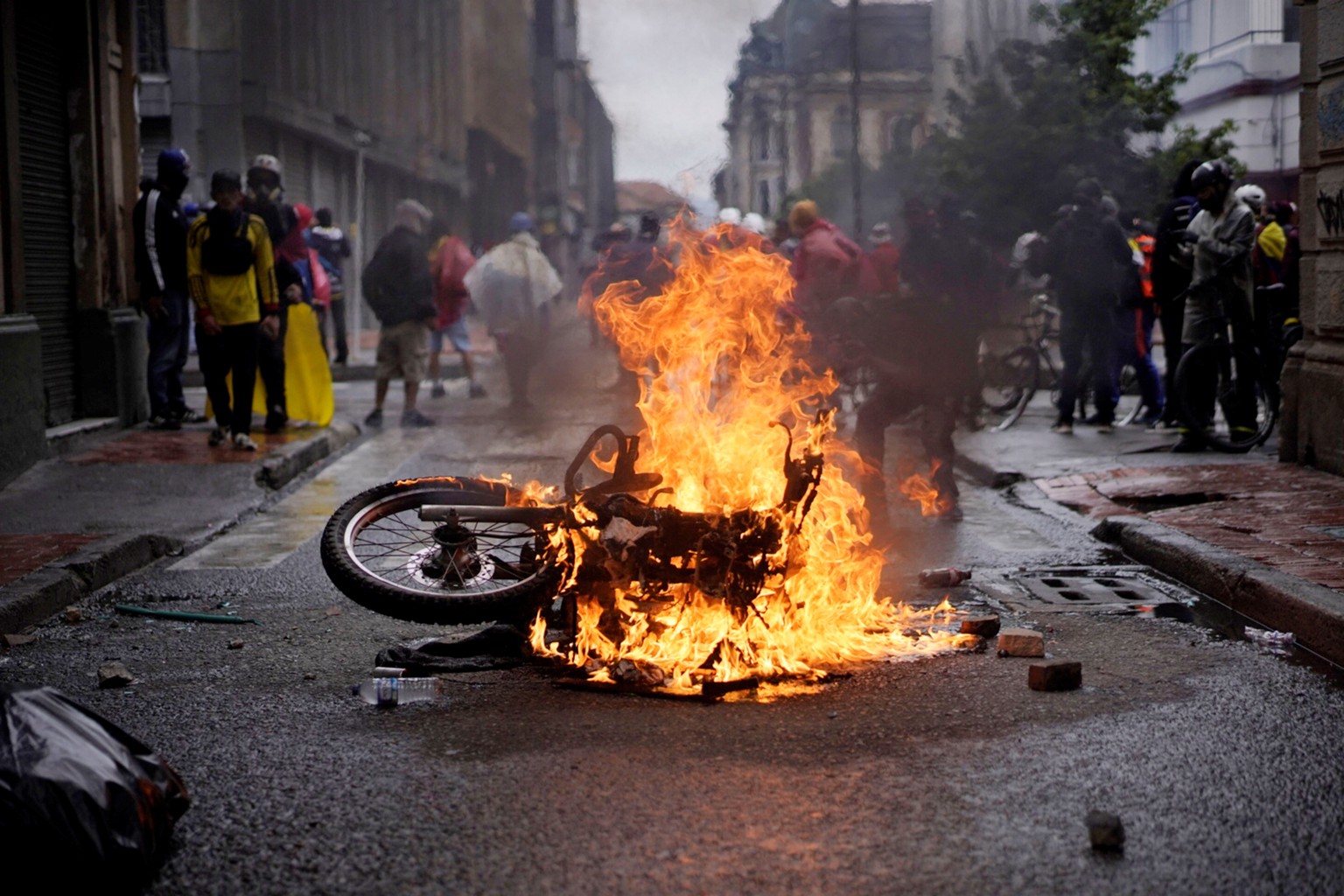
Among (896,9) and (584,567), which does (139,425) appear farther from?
(896,9)

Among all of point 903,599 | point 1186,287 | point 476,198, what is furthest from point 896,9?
point 903,599

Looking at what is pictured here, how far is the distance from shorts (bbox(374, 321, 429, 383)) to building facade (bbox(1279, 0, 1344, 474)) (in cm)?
774

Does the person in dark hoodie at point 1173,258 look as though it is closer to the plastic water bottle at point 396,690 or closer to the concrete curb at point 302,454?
the concrete curb at point 302,454

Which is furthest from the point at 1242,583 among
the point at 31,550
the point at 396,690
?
the point at 31,550

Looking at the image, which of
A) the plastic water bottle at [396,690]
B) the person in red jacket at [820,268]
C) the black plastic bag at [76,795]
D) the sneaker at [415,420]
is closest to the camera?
the black plastic bag at [76,795]

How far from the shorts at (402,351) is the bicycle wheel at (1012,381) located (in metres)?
5.22

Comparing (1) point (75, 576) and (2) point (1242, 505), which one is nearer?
(1) point (75, 576)

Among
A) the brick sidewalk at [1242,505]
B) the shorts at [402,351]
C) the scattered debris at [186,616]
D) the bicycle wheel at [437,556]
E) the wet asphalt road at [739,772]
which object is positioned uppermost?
the shorts at [402,351]

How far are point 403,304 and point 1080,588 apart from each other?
29.3ft

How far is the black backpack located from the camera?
1134 centimetres

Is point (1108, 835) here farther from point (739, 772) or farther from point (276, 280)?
point (276, 280)

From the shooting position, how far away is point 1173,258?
12.4 meters

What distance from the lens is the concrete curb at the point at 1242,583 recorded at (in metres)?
5.77

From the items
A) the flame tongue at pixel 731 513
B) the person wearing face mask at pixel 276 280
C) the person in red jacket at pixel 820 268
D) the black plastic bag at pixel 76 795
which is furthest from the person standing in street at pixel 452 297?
the black plastic bag at pixel 76 795
